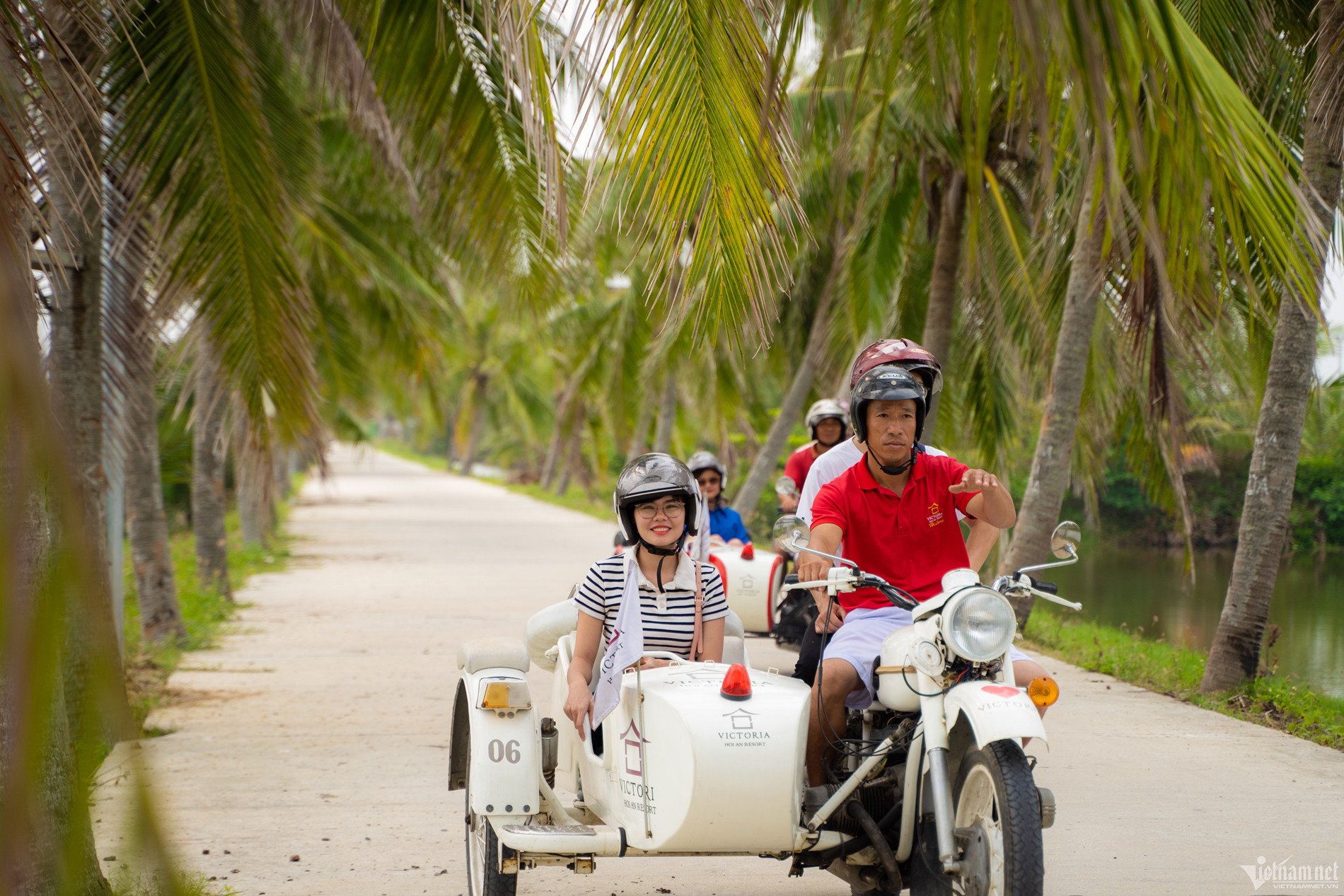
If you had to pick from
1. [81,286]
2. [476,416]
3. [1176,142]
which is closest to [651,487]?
[1176,142]

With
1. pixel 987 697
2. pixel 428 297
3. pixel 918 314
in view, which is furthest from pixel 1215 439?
pixel 987 697

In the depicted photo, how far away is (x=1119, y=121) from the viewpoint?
8.79ft

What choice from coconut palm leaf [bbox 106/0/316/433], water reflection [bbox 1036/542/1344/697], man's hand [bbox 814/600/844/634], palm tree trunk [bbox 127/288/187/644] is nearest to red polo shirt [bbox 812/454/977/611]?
man's hand [bbox 814/600/844/634]

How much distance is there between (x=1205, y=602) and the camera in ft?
61.3

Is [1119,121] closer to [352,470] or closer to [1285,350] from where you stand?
[1285,350]

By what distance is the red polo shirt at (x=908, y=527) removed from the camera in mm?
4363

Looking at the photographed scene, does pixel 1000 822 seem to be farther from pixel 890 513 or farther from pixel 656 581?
pixel 656 581

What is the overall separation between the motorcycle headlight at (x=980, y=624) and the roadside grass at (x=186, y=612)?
206 cm

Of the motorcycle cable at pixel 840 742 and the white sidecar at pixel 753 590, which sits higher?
the motorcycle cable at pixel 840 742

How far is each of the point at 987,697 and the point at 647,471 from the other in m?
1.34

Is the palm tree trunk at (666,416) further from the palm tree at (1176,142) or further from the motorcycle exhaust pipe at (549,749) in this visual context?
the palm tree at (1176,142)

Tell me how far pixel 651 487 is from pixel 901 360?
96 centimetres

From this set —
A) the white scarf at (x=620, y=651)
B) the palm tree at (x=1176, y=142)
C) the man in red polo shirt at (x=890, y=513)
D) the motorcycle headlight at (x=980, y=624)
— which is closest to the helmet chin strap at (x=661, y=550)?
the white scarf at (x=620, y=651)

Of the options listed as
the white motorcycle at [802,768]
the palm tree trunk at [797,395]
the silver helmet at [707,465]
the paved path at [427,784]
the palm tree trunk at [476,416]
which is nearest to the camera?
the white motorcycle at [802,768]
